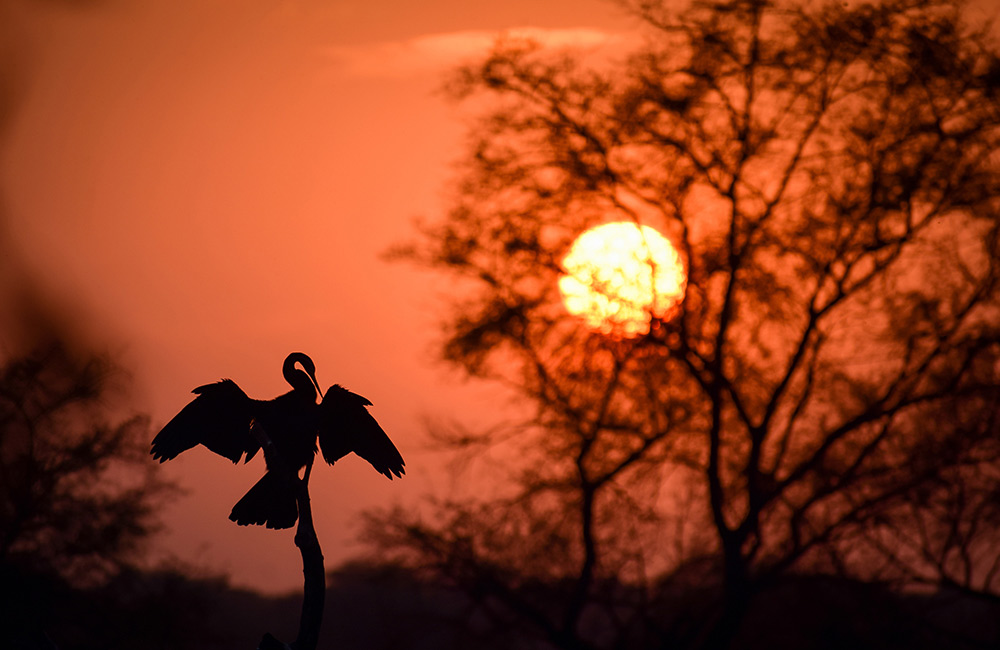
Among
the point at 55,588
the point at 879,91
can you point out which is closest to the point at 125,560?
the point at 55,588

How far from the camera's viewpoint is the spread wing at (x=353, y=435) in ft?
18.7

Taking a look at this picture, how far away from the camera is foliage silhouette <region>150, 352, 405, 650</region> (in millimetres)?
5520

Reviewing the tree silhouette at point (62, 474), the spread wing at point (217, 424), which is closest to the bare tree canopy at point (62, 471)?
the tree silhouette at point (62, 474)

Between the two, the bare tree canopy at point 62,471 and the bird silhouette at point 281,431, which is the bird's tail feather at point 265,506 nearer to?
the bird silhouette at point 281,431

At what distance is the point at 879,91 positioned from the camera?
11945mm

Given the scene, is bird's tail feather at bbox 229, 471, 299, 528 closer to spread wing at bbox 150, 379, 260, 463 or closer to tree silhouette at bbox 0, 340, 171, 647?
spread wing at bbox 150, 379, 260, 463

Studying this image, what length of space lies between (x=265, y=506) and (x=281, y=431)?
1.34 ft

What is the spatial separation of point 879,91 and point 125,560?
12.0 meters

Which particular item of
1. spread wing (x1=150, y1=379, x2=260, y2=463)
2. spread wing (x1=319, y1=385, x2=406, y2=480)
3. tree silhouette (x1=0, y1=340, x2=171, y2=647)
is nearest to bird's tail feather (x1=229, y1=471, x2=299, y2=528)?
spread wing (x1=150, y1=379, x2=260, y2=463)

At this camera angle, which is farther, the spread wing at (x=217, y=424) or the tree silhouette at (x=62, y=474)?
the tree silhouette at (x=62, y=474)

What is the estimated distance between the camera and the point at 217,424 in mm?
5633

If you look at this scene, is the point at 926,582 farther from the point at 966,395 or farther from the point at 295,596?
the point at 295,596

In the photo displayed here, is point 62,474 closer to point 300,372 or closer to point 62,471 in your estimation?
point 62,471

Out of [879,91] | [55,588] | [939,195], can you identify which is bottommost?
[55,588]
